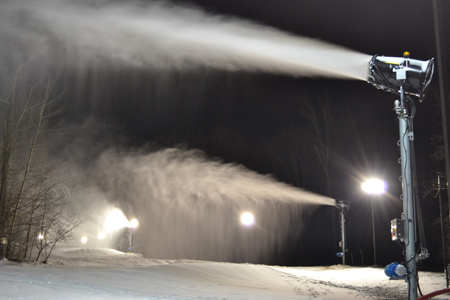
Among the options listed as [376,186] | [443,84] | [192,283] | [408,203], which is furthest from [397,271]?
[376,186]

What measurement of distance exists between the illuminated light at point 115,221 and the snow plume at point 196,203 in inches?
37.5

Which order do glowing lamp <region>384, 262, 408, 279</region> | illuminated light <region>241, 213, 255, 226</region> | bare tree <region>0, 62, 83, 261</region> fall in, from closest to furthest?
1. glowing lamp <region>384, 262, 408, 279</region>
2. bare tree <region>0, 62, 83, 261</region>
3. illuminated light <region>241, 213, 255, 226</region>

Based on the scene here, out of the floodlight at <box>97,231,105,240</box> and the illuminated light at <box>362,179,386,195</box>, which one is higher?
the illuminated light at <box>362,179,386,195</box>

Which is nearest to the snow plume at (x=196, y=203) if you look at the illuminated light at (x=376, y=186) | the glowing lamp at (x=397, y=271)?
the illuminated light at (x=376, y=186)

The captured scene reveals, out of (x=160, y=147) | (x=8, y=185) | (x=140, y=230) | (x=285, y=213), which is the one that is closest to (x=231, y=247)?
(x=285, y=213)

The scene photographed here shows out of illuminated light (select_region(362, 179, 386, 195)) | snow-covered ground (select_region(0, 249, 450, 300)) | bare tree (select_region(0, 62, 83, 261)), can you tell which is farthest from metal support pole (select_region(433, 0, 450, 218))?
bare tree (select_region(0, 62, 83, 261))

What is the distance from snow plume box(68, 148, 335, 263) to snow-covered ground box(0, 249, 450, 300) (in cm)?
1063

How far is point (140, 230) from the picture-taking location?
101 ft

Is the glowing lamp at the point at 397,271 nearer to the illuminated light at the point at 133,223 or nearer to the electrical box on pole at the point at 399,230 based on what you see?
the electrical box on pole at the point at 399,230

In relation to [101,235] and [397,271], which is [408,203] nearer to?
[397,271]

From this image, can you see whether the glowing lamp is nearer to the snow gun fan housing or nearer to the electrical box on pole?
the electrical box on pole

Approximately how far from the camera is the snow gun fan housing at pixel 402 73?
29.7 ft

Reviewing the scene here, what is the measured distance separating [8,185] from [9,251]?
2785 mm

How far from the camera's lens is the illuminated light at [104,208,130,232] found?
32.3 metres
